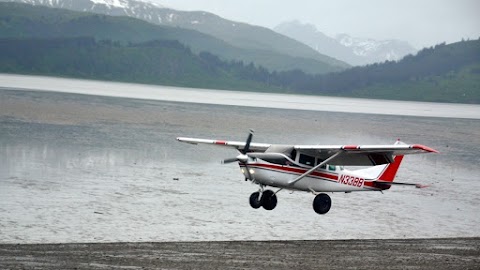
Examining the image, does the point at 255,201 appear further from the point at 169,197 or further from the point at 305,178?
the point at 169,197

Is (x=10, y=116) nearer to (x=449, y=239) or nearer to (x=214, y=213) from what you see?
(x=214, y=213)

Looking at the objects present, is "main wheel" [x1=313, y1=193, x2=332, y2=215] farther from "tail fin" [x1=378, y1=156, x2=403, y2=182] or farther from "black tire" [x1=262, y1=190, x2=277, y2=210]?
"tail fin" [x1=378, y1=156, x2=403, y2=182]

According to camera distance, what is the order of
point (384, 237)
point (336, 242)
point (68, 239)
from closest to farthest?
point (68, 239), point (336, 242), point (384, 237)

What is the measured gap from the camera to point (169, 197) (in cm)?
3219

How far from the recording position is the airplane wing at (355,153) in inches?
1090

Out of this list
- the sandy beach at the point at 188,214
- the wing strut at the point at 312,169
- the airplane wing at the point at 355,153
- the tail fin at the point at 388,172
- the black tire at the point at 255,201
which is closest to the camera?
the sandy beach at the point at 188,214

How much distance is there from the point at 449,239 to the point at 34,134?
110 feet

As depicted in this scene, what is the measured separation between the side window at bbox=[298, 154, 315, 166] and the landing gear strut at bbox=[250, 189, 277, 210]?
151 cm

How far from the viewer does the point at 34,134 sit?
2105 inches

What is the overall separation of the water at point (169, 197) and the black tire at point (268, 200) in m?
0.50

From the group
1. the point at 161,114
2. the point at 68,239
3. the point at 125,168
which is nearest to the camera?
the point at 68,239

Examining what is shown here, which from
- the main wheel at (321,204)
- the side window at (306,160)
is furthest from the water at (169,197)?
the side window at (306,160)

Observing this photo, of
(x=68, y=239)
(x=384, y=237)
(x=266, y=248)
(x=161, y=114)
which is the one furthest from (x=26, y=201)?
(x=161, y=114)

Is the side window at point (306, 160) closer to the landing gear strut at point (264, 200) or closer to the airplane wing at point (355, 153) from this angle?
the airplane wing at point (355, 153)
